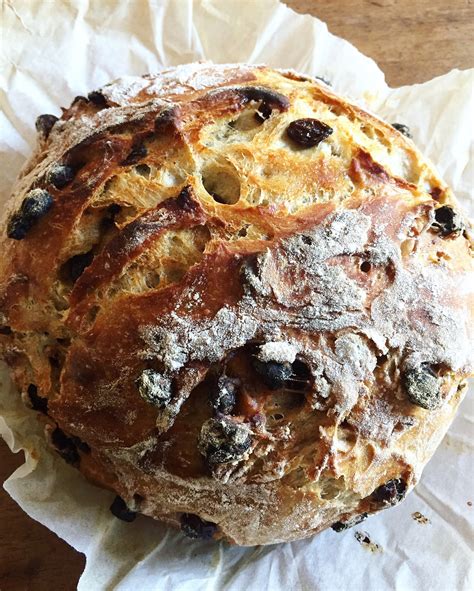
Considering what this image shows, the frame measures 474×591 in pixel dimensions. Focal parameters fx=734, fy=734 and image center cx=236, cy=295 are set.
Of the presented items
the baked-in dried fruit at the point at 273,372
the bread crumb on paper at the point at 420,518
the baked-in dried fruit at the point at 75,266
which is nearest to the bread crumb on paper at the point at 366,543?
the bread crumb on paper at the point at 420,518

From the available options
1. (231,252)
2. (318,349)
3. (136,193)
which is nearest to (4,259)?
(136,193)

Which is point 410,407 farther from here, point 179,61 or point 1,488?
point 179,61

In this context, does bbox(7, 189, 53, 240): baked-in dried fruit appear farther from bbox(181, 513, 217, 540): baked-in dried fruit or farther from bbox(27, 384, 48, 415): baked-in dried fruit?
bbox(181, 513, 217, 540): baked-in dried fruit

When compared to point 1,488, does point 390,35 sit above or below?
above

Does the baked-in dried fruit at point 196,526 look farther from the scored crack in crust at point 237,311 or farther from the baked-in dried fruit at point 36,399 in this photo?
the baked-in dried fruit at point 36,399

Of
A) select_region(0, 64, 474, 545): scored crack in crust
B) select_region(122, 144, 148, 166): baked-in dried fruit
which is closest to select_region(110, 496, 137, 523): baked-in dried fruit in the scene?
select_region(0, 64, 474, 545): scored crack in crust

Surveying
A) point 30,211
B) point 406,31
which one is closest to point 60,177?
point 30,211
